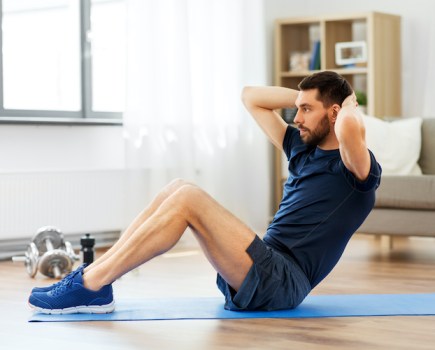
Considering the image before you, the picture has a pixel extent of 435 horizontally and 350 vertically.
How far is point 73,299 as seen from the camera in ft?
10.7

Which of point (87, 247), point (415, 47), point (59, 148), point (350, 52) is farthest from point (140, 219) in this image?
point (415, 47)

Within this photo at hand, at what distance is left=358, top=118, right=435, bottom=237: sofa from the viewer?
4.95 m

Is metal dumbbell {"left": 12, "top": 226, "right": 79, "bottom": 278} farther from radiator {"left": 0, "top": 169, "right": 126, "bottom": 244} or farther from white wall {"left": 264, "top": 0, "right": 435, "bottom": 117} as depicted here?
Answer: white wall {"left": 264, "top": 0, "right": 435, "bottom": 117}

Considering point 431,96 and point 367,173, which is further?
point 431,96

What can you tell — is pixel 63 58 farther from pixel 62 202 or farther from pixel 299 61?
pixel 299 61

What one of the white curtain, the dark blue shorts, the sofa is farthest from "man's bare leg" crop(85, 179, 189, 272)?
the white curtain

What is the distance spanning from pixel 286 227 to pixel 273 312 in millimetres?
307

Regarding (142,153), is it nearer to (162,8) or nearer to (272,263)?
(162,8)

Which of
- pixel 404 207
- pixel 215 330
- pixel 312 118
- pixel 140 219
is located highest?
pixel 312 118

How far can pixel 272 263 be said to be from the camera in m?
3.12

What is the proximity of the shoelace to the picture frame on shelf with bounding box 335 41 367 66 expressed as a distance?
12.5 ft

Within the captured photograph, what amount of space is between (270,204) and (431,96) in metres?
1.39

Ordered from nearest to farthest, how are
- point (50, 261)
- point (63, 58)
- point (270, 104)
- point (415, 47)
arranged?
point (270, 104) → point (50, 261) → point (63, 58) → point (415, 47)

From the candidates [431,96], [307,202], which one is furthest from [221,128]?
[307,202]
